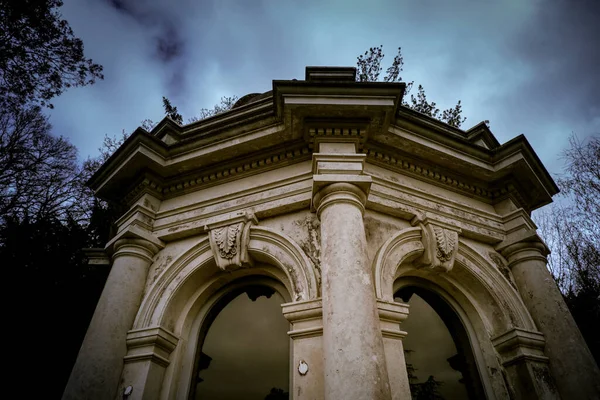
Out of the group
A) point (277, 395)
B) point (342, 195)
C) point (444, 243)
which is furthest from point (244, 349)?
point (444, 243)

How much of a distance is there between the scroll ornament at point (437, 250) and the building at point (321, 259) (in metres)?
0.02

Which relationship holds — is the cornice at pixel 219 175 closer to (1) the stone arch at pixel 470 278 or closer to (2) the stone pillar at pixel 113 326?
(2) the stone pillar at pixel 113 326

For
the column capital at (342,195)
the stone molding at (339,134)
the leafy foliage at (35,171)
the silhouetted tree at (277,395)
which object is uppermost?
the leafy foliage at (35,171)

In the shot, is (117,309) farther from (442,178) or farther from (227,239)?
(442,178)

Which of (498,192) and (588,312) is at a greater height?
(498,192)

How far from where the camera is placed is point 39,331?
567 cm

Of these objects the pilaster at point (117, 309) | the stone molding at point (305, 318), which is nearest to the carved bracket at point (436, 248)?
the stone molding at point (305, 318)

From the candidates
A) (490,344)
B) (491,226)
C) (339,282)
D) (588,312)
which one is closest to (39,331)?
(339,282)

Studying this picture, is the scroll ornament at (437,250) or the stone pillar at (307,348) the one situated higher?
the scroll ornament at (437,250)

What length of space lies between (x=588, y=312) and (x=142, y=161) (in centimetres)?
1031

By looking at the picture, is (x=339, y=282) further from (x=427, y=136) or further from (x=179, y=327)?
(x=427, y=136)

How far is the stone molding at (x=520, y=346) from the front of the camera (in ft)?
13.5

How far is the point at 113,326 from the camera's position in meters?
4.17

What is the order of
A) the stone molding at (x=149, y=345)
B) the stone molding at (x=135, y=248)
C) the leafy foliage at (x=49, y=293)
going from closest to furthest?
1. the stone molding at (x=149, y=345)
2. the stone molding at (x=135, y=248)
3. the leafy foliage at (x=49, y=293)
